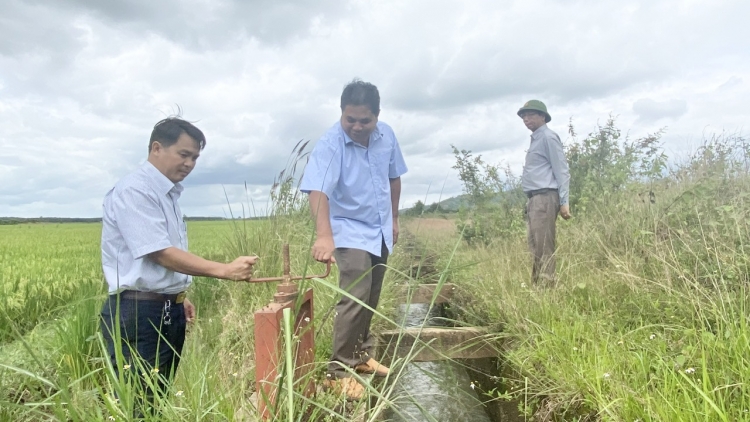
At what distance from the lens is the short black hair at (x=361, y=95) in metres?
2.73

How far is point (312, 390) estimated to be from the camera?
2.33 metres

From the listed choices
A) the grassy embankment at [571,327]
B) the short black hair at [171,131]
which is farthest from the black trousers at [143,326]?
the short black hair at [171,131]

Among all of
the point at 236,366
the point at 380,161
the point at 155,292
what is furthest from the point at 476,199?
the point at 155,292

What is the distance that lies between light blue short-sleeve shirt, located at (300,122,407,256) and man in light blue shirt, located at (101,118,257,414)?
2.36ft

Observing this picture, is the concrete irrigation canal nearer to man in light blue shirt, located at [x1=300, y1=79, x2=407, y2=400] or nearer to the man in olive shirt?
man in light blue shirt, located at [x1=300, y1=79, x2=407, y2=400]

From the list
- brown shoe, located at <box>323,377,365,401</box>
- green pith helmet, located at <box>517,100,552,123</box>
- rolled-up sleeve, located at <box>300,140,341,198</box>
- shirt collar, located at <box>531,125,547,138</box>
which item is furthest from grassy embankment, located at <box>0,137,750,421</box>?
green pith helmet, located at <box>517,100,552,123</box>

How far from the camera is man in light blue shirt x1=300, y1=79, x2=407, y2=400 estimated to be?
270 cm

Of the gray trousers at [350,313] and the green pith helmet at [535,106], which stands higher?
the green pith helmet at [535,106]

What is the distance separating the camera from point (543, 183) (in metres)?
4.55

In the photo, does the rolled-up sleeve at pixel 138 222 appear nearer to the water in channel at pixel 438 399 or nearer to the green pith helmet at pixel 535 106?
the water in channel at pixel 438 399

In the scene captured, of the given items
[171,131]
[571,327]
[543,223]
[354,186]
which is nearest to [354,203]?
[354,186]

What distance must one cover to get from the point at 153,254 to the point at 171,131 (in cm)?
55

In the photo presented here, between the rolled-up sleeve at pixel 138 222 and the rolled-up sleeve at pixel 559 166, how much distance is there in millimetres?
3577

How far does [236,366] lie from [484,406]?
1.41m
